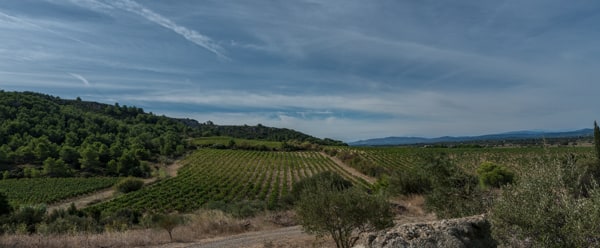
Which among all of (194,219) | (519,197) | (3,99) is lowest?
(194,219)

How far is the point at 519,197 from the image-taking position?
5078mm

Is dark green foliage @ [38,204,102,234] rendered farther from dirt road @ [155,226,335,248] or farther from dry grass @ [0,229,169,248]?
dirt road @ [155,226,335,248]

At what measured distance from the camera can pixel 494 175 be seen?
24.2m

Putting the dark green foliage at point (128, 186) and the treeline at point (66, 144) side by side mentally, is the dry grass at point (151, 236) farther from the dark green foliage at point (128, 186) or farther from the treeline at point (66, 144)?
the treeline at point (66, 144)

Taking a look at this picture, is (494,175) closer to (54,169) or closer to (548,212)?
(548,212)

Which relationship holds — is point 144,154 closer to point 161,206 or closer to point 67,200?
point 67,200

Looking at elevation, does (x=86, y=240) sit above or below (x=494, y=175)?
below

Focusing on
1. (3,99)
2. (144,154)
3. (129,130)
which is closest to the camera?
(144,154)

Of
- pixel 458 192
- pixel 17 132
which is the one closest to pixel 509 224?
pixel 458 192

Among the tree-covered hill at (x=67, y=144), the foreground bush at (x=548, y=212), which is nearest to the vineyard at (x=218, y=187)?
the tree-covered hill at (x=67, y=144)

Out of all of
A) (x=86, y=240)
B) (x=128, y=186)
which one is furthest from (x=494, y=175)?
(x=128, y=186)

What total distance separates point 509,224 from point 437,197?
5719 millimetres

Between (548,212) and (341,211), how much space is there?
4253mm

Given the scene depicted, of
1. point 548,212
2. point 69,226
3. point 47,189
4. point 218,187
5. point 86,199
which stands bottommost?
point 86,199
